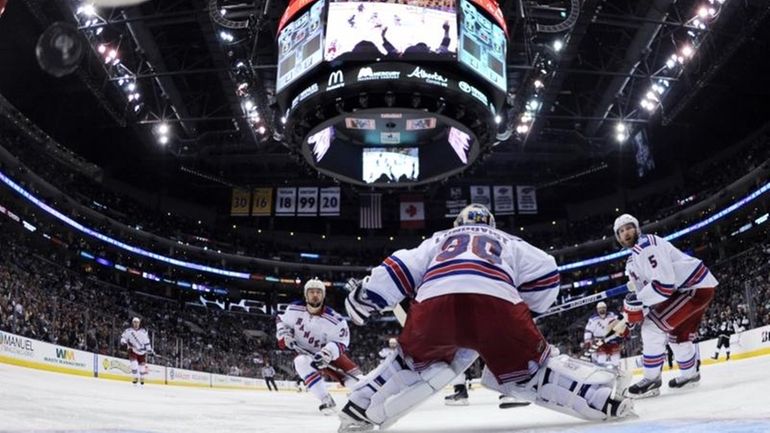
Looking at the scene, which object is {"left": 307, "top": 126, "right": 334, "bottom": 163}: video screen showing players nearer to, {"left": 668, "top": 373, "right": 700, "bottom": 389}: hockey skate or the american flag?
{"left": 668, "top": 373, "right": 700, "bottom": 389}: hockey skate

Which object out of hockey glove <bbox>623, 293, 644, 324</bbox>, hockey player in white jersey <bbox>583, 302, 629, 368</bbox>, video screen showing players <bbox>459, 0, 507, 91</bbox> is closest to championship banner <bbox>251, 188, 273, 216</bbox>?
video screen showing players <bbox>459, 0, 507, 91</bbox>

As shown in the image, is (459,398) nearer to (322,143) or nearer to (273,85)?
(322,143)

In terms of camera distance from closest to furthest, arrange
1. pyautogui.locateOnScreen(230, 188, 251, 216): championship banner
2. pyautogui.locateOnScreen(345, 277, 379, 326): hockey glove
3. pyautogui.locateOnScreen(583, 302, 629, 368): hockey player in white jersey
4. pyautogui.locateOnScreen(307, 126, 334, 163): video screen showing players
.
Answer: pyautogui.locateOnScreen(345, 277, 379, 326): hockey glove
pyautogui.locateOnScreen(583, 302, 629, 368): hockey player in white jersey
pyautogui.locateOnScreen(307, 126, 334, 163): video screen showing players
pyautogui.locateOnScreen(230, 188, 251, 216): championship banner

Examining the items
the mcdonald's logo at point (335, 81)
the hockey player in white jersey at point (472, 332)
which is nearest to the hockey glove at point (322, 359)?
the hockey player in white jersey at point (472, 332)

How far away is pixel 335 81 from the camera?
51.8 feet

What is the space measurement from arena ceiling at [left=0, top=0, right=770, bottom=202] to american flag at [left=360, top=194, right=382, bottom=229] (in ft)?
16.0

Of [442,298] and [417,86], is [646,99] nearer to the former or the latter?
[417,86]

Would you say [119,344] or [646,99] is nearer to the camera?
[119,344]

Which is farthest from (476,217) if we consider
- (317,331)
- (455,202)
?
(455,202)

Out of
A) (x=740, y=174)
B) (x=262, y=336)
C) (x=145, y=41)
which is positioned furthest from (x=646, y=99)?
(x=262, y=336)

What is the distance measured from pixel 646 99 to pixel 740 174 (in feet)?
24.6

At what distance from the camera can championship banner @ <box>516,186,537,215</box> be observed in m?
38.2

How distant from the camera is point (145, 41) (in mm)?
23516

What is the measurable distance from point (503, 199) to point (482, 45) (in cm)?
2249
